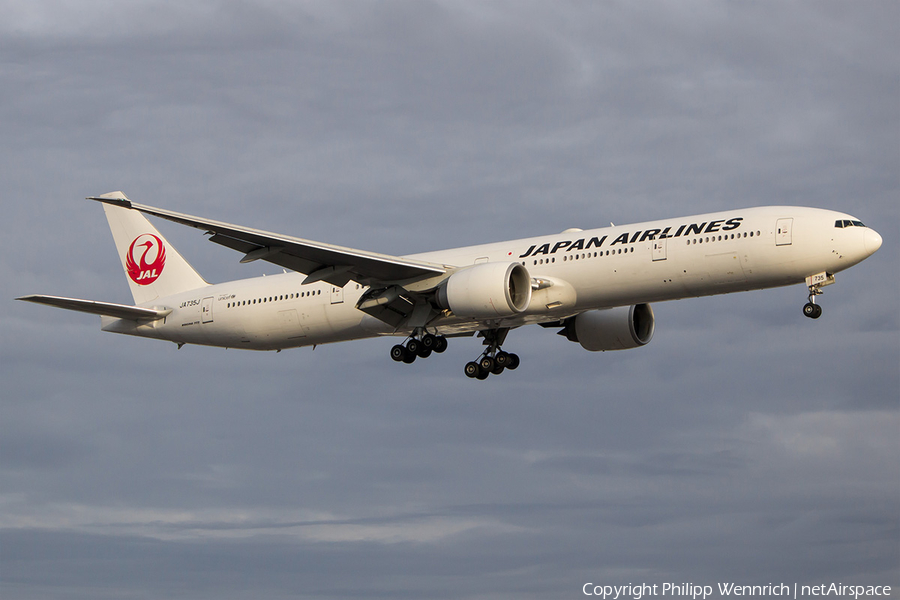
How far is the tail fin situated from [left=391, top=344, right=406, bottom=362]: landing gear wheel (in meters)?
10.6

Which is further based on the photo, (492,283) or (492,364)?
(492,364)

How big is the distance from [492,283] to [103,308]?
16.8 m

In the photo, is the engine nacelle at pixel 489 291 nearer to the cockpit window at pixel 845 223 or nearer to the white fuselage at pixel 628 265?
the white fuselage at pixel 628 265

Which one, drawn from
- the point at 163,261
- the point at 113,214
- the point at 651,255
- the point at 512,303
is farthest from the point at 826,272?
the point at 113,214

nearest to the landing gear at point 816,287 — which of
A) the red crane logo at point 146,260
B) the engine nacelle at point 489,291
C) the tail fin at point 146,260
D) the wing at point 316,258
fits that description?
the engine nacelle at point 489,291

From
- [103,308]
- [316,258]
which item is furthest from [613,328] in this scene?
[103,308]

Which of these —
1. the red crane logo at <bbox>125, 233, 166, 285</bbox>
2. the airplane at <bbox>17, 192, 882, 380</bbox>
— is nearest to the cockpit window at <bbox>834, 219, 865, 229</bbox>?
the airplane at <bbox>17, 192, 882, 380</bbox>

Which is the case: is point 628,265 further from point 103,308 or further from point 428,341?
point 103,308

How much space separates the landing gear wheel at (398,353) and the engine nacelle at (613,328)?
24.7 ft

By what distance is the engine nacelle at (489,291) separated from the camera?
3541 centimetres

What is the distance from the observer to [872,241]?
33719 mm

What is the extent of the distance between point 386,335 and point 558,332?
25.7ft

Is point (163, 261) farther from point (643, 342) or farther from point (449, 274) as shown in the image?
point (643, 342)

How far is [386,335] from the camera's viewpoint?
136 ft
